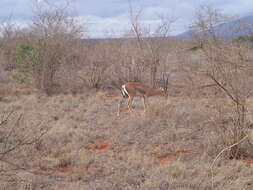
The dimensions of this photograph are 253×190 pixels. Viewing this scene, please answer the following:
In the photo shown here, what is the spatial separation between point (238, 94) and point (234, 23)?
1.20 metres

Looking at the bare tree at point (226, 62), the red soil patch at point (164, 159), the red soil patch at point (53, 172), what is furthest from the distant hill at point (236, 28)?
the red soil patch at point (53, 172)

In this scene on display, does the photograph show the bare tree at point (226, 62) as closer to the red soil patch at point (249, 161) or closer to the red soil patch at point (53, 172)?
the red soil patch at point (249, 161)

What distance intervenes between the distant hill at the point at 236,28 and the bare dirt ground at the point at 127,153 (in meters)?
1.61

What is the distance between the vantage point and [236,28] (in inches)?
189

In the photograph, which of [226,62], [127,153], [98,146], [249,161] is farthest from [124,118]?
[226,62]

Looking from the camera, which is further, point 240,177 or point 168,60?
point 168,60

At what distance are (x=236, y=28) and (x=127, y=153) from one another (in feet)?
9.92

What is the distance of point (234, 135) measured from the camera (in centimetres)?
641

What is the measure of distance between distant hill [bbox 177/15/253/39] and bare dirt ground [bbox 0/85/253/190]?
1.61m

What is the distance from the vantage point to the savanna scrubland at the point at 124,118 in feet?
17.5

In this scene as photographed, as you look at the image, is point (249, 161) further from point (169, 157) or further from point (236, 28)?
point (236, 28)

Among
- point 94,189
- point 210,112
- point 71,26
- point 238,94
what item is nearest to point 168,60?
point 71,26

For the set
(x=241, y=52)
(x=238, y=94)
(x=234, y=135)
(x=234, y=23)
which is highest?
(x=234, y=23)

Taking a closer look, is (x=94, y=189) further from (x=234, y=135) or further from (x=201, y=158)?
(x=234, y=135)
